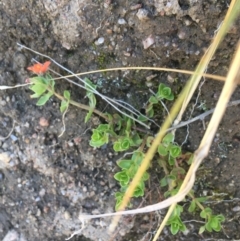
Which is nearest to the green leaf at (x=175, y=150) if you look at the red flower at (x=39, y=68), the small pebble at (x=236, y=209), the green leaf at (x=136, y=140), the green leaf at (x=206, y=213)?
the green leaf at (x=136, y=140)

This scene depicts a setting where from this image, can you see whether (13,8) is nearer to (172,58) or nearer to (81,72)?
(81,72)

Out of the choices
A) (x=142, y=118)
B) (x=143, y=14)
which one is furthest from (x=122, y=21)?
(x=142, y=118)

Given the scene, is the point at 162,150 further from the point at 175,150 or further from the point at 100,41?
the point at 100,41

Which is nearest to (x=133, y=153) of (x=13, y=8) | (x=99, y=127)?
(x=99, y=127)

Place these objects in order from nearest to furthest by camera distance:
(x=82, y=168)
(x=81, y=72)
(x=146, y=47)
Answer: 1. (x=146, y=47)
2. (x=81, y=72)
3. (x=82, y=168)

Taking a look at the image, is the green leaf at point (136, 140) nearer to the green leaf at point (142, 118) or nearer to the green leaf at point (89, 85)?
the green leaf at point (142, 118)
